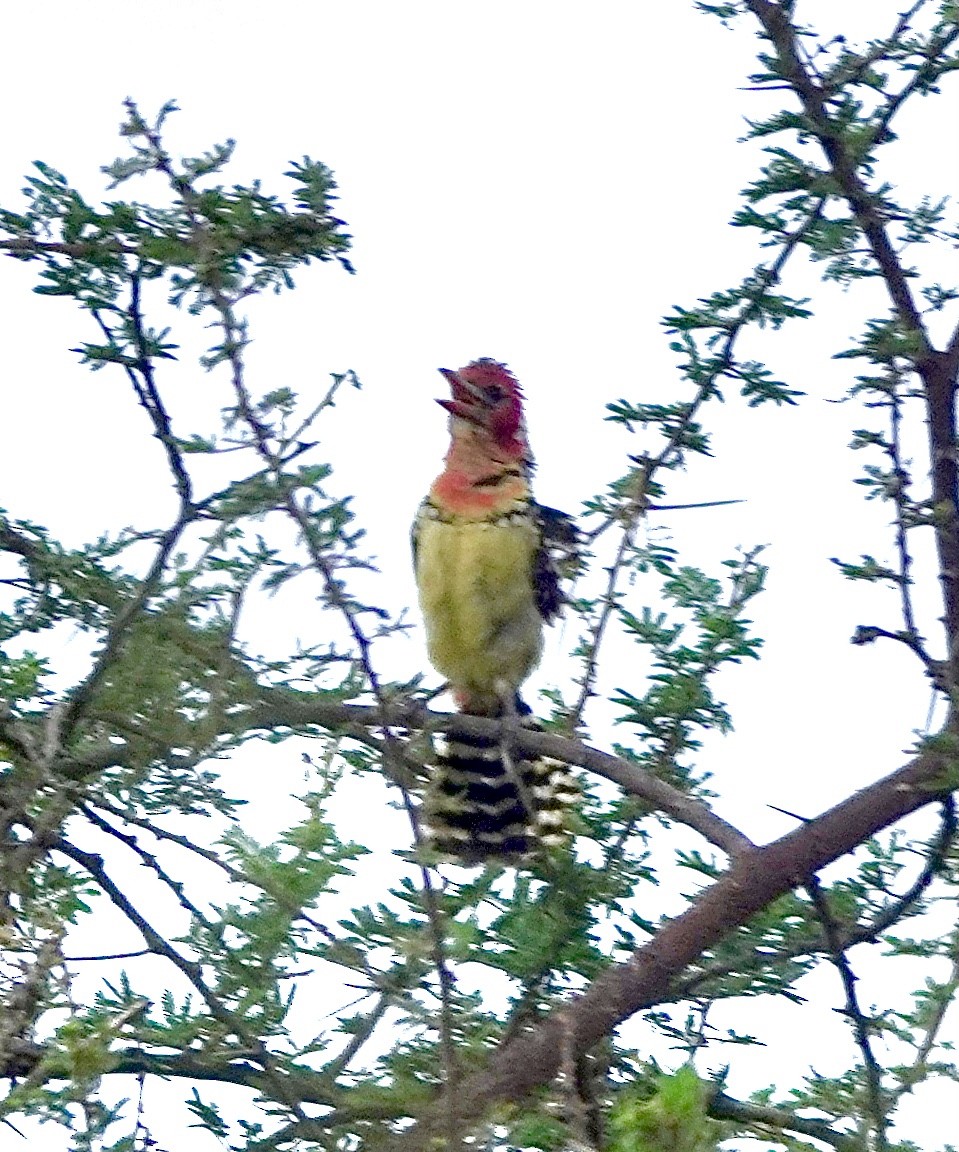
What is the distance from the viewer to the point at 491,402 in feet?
19.6

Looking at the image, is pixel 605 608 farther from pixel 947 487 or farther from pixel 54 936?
pixel 54 936

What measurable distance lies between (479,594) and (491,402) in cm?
69

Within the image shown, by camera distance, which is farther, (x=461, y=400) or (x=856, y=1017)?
(x=461, y=400)

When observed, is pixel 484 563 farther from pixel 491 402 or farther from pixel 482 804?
pixel 482 804

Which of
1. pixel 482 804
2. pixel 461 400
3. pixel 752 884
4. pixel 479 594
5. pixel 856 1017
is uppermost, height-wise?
pixel 461 400

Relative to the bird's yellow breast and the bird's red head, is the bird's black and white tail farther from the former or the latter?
the bird's red head

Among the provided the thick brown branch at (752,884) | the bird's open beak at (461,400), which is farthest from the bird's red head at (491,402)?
the thick brown branch at (752,884)

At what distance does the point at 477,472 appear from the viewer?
573cm

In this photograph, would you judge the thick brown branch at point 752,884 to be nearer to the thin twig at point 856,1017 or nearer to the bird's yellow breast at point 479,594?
the thin twig at point 856,1017

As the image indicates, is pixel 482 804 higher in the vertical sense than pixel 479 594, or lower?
lower

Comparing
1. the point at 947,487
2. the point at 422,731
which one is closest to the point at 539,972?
the point at 422,731

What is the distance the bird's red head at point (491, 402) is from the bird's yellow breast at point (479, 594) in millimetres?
355

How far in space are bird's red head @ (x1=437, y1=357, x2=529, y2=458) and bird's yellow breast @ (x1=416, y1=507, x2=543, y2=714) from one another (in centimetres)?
36

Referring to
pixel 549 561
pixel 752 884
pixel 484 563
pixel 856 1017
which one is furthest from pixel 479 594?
pixel 856 1017
